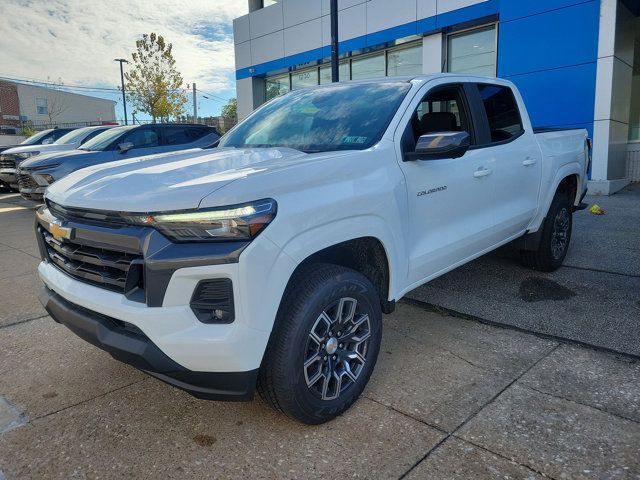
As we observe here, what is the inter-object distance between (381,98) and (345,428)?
2.10 metres

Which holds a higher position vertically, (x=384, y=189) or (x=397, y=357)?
(x=384, y=189)

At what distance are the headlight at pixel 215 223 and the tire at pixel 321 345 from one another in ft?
1.38

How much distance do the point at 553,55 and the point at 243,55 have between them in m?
12.0

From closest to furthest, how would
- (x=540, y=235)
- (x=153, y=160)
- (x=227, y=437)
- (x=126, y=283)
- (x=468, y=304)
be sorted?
(x=126, y=283) → (x=227, y=437) → (x=153, y=160) → (x=468, y=304) → (x=540, y=235)

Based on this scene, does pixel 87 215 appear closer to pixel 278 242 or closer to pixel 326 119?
pixel 278 242

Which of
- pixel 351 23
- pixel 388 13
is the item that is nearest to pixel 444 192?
pixel 388 13

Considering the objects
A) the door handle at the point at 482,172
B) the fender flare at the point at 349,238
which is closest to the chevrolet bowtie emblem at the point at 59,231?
the fender flare at the point at 349,238

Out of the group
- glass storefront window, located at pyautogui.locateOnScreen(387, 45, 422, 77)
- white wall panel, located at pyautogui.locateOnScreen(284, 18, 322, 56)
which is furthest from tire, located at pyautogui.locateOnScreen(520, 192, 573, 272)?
white wall panel, located at pyautogui.locateOnScreen(284, 18, 322, 56)

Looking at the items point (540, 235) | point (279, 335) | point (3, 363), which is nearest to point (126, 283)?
point (279, 335)

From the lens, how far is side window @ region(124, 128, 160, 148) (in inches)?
403

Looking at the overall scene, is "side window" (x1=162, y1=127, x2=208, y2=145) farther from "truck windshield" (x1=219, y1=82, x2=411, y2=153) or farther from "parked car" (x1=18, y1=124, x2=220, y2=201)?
"truck windshield" (x1=219, y1=82, x2=411, y2=153)

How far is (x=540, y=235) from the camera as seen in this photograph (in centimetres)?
495

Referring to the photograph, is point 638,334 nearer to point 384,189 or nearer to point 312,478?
point 384,189

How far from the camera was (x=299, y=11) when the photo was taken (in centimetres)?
1719
